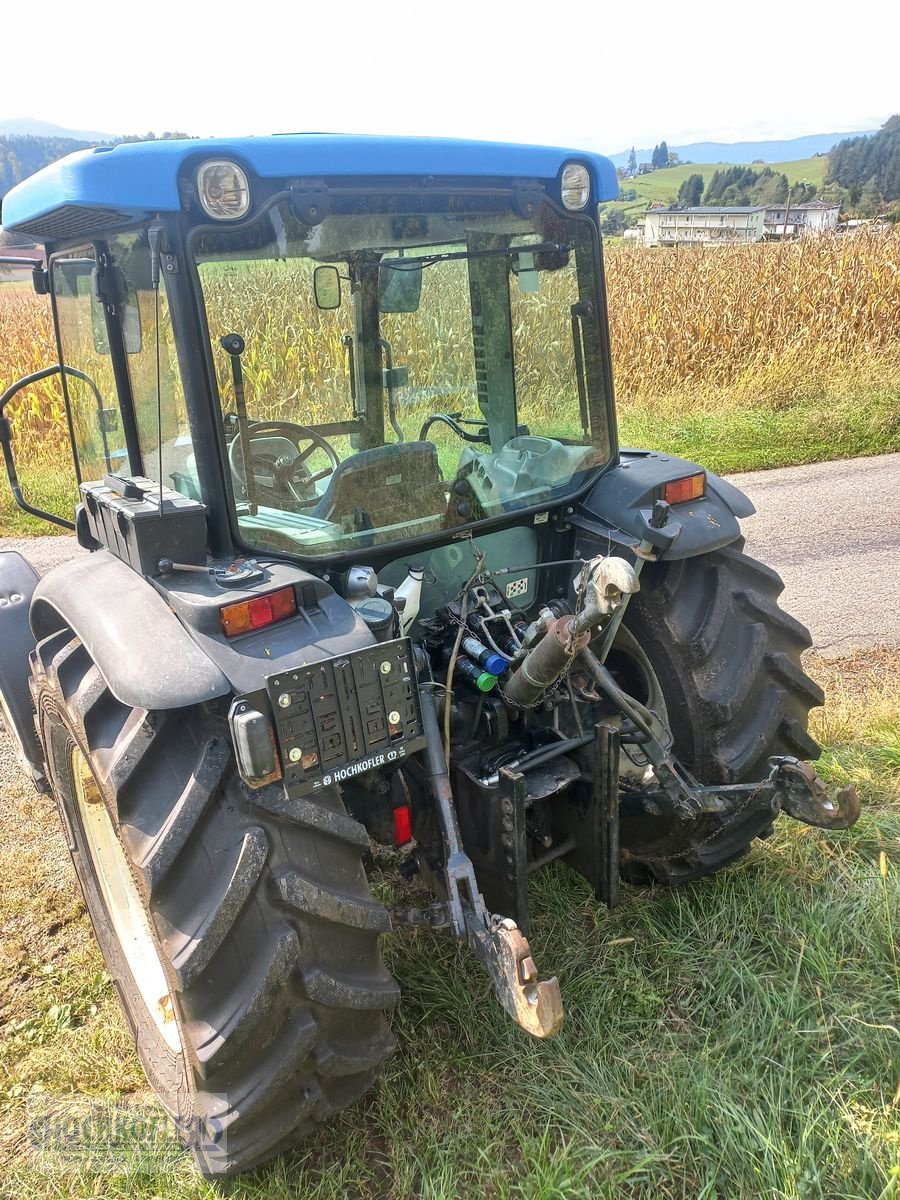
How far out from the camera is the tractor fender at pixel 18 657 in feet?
9.27

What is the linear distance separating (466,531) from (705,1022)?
1.45 m

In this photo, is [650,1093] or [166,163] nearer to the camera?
[166,163]

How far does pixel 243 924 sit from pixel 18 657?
1.54 m

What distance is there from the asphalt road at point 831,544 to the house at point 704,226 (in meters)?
7.63

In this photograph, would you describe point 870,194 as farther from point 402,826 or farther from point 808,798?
point 402,826

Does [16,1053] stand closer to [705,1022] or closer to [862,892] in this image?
[705,1022]

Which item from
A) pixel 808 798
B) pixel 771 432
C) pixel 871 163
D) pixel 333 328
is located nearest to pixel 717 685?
pixel 808 798

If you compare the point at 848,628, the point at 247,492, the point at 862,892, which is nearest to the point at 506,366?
the point at 247,492

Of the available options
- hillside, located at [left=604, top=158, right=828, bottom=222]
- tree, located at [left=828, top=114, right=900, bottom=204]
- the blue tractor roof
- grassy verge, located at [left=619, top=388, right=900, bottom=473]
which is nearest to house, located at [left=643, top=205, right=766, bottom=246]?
grassy verge, located at [left=619, top=388, right=900, bottom=473]

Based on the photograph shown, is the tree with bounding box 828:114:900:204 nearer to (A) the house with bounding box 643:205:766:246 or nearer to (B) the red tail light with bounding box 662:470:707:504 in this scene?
(A) the house with bounding box 643:205:766:246

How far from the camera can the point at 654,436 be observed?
8359 mm

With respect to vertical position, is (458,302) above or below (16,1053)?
above

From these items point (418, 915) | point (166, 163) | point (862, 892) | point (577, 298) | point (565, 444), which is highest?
point (166, 163)

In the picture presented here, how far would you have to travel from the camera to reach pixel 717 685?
2.48 metres
